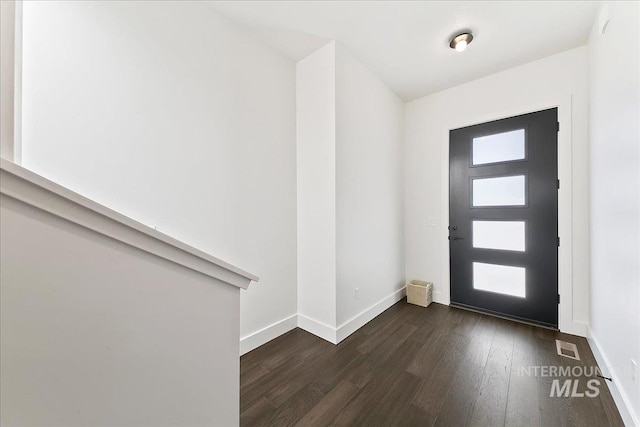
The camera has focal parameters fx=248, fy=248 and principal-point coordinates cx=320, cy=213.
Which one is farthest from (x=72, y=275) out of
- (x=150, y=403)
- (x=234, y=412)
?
(x=234, y=412)

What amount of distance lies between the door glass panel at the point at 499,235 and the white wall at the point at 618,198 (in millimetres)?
649

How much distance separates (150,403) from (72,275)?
46cm

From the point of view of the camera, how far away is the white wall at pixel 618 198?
1.40m

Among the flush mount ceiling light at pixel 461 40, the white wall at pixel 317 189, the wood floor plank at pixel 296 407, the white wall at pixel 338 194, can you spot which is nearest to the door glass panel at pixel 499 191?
the white wall at pixel 338 194

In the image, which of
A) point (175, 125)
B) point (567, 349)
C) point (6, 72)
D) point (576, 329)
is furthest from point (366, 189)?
point (6, 72)

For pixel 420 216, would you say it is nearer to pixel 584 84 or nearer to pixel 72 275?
pixel 584 84

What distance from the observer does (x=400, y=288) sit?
3.53 meters

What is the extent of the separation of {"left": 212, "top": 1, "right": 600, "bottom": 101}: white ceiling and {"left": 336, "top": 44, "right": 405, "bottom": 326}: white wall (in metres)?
0.30

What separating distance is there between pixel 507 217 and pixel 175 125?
3.48m

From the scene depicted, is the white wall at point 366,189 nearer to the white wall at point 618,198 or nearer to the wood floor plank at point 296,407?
the wood floor plank at point 296,407

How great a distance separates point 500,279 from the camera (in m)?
2.94

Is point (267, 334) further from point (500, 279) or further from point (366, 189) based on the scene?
point (500, 279)

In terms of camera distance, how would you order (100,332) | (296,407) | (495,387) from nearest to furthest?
(100,332)
(296,407)
(495,387)

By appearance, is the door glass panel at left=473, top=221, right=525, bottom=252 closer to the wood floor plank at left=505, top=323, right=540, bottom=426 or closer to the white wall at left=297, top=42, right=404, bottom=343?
the wood floor plank at left=505, top=323, right=540, bottom=426
